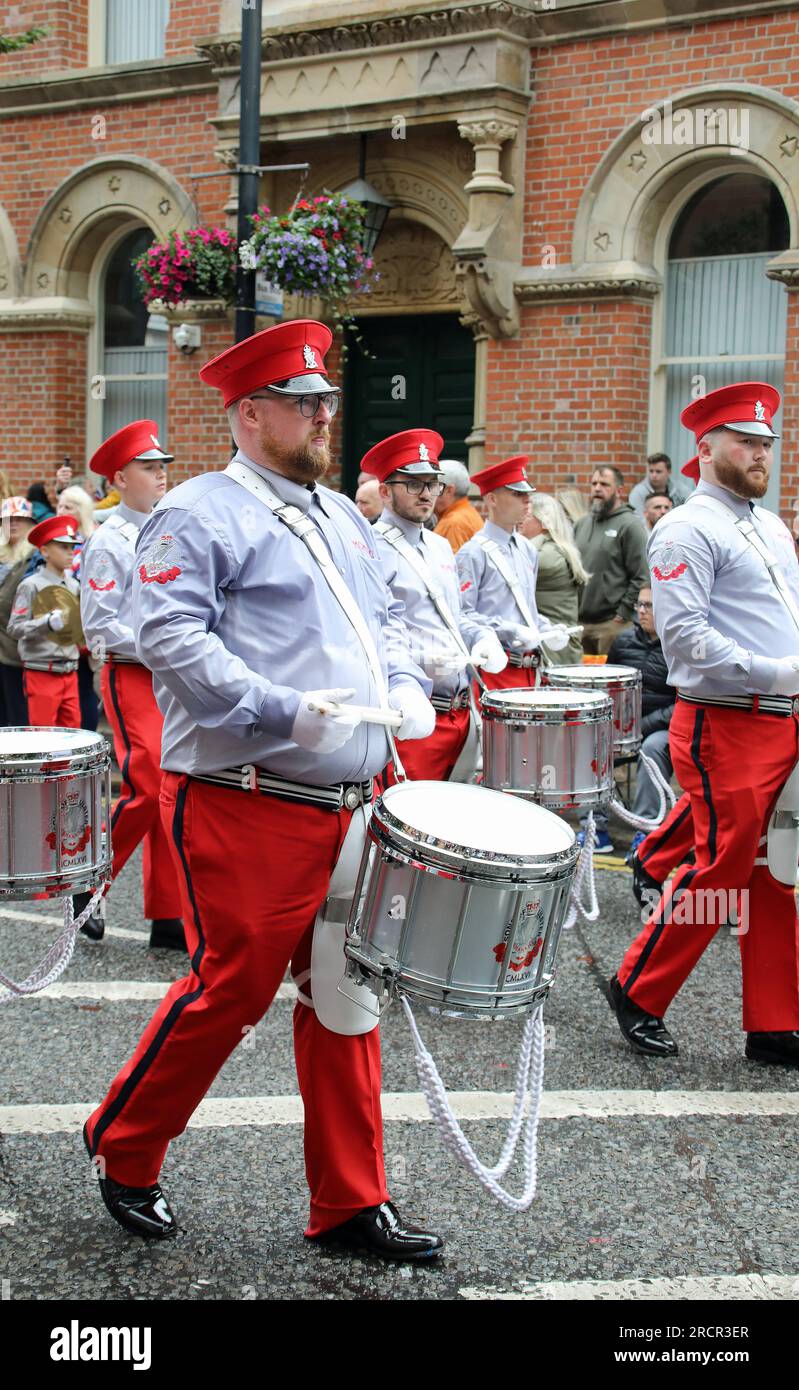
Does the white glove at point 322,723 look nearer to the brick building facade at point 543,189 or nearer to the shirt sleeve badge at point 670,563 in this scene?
the shirt sleeve badge at point 670,563

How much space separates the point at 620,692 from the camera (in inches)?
278

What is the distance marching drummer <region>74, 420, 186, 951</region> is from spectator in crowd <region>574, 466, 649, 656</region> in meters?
4.27

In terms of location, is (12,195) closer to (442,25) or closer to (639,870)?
(442,25)

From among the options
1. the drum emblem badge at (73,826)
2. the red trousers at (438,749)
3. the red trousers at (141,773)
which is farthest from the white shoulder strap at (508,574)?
the drum emblem badge at (73,826)

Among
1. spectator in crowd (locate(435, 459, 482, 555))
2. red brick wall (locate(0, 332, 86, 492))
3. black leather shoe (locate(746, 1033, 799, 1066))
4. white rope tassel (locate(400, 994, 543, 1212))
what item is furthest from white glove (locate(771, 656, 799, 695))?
red brick wall (locate(0, 332, 86, 492))

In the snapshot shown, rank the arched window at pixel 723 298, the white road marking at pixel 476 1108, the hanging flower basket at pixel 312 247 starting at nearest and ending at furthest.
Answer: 1. the white road marking at pixel 476 1108
2. the hanging flower basket at pixel 312 247
3. the arched window at pixel 723 298

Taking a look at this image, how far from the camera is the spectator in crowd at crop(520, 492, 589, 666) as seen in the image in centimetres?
951

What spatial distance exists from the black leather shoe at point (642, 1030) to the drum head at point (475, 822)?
6.10 ft

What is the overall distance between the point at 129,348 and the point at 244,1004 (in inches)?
524

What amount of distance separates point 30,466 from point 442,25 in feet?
20.9

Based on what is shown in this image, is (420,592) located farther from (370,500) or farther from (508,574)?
(370,500)

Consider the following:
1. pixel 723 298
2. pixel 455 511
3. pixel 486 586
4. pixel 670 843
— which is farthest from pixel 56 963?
pixel 723 298

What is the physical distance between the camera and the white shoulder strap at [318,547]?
385 cm

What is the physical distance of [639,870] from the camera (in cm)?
678
